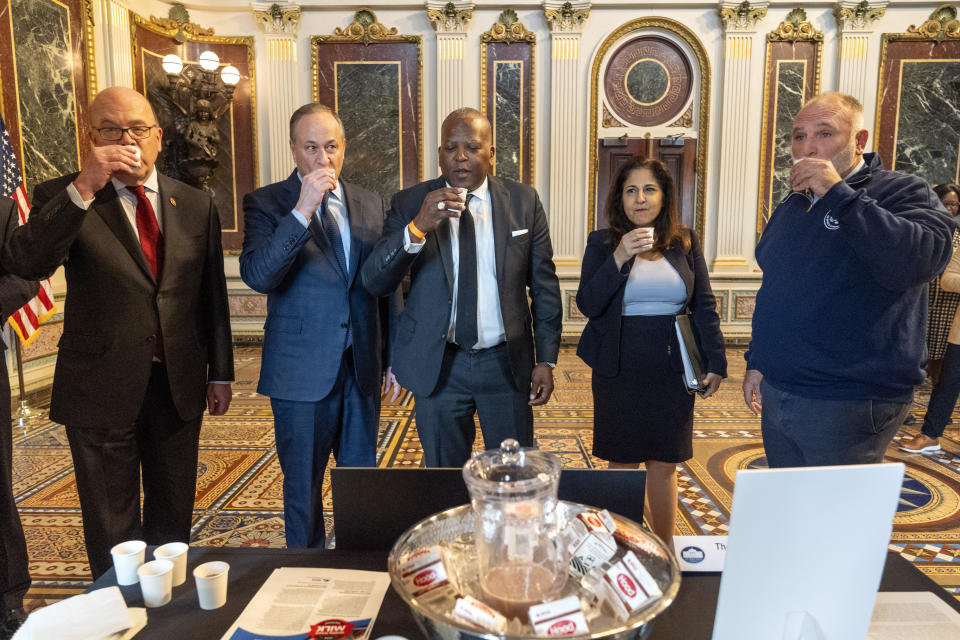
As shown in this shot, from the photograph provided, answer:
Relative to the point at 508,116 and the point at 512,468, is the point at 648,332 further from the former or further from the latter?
the point at 508,116

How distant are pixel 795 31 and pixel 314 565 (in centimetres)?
Answer: 872

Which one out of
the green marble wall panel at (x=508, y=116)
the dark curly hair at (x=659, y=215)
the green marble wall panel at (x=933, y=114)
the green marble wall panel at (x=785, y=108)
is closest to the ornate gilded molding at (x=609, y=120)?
the green marble wall panel at (x=508, y=116)

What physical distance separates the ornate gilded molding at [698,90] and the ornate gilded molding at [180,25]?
194 inches

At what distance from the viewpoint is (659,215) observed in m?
2.45

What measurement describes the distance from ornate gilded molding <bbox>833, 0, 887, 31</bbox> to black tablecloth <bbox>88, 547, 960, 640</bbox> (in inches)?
332

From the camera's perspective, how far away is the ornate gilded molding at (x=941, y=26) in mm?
7531

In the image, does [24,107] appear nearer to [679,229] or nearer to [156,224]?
[156,224]

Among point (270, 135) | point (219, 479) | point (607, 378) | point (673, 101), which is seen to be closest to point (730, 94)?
point (673, 101)

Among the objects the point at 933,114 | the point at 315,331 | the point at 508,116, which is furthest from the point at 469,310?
the point at 933,114

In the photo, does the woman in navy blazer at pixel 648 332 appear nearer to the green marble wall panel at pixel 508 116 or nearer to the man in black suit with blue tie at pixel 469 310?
the man in black suit with blue tie at pixel 469 310

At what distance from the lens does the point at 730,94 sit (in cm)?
773

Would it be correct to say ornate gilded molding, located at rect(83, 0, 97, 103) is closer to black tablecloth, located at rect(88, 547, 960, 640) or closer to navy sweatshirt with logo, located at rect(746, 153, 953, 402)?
black tablecloth, located at rect(88, 547, 960, 640)

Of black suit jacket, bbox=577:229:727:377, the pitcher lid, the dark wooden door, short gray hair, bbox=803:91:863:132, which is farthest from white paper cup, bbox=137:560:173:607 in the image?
the dark wooden door

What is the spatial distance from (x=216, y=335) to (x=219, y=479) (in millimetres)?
1885
